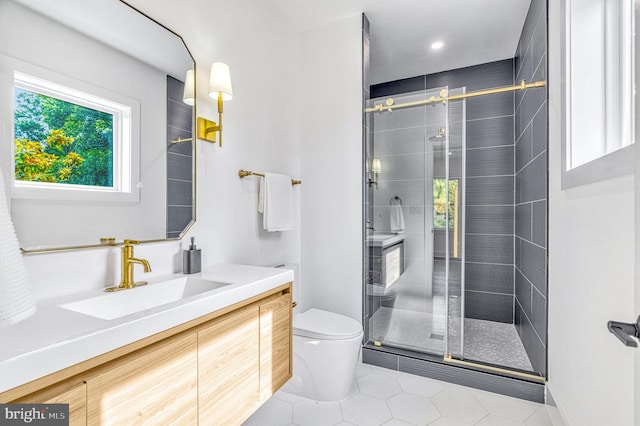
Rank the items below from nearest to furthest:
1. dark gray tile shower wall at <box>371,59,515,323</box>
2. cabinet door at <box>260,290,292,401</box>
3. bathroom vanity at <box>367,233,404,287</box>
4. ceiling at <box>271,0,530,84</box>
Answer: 1. cabinet door at <box>260,290,292,401</box>
2. ceiling at <box>271,0,530,84</box>
3. bathroom vanity at <box>367,233,404,287</box>
4. dark gray tile shower wall at <box>371,59,515,323</box>

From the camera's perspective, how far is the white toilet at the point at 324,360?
1769mm

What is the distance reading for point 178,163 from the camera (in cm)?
154

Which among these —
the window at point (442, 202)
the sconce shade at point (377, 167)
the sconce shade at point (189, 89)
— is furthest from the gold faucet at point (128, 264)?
the window at point (442, 202)

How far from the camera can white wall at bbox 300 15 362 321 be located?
2.35 m

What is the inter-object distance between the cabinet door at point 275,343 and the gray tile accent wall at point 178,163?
1.93ft

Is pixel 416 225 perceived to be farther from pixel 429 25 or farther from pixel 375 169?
pixel 429 25

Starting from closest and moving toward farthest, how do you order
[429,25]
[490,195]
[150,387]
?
[150,387] → [429,25] → [490,195]

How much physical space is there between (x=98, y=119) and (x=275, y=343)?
1.18 metres

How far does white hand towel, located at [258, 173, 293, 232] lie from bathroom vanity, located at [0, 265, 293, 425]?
560 millimetres

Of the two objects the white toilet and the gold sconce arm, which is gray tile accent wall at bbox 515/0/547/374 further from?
the gold sconce arm

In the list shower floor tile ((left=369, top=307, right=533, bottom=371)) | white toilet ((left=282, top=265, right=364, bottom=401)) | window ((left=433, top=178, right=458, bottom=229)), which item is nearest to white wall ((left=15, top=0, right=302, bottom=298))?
white toilet ((left=282, top=265, right=364, bottom=401))

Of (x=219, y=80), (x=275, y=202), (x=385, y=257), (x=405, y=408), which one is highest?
(x=219, y=80)

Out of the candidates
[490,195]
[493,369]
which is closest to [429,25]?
[490,195]

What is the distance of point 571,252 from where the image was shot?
4.73 feet
